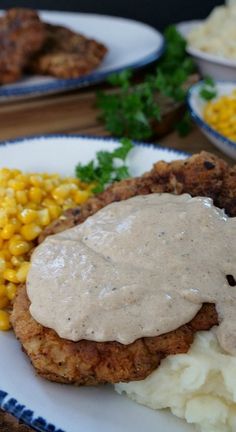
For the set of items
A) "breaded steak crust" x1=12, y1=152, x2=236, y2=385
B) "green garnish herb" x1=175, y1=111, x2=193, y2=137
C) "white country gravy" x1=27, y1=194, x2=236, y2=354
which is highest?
"white country gravy" x1=27, y1=194, x2=236, y2=354

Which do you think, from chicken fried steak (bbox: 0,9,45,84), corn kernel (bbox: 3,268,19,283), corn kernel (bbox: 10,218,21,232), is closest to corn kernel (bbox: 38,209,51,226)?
corn kernel (bbox: 10,218,21,232)

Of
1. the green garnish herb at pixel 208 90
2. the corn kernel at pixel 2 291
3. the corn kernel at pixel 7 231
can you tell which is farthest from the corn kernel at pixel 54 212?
the green garnish herb at pixel 208 90

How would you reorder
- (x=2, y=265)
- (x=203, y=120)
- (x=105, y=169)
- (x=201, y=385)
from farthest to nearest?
(x=203, y=120) < (x=105, y=169) < (x=2, y=265) < (x=201, y=385)

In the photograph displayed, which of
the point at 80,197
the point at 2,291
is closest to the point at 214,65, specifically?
Answer: the point at 80,197

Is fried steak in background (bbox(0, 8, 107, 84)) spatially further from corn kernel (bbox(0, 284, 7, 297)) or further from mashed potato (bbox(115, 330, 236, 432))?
mashed potato (bbox(115, 330, 236, 432))

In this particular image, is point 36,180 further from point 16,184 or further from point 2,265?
point 2,265

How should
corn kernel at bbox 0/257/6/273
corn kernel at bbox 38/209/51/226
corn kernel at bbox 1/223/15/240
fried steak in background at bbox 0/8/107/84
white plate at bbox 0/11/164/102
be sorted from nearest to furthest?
corn kernel at bbox 0/257/6/273 < corn kernel at bbox 1/223/15/240 < corn kernel at bbox 38/209/51/226 < white plate at bbox 0/11/164/102 < fried steak in background at bbox 0/8/107/84

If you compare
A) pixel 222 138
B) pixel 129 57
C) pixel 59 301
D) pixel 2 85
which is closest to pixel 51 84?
pixel 2 85
